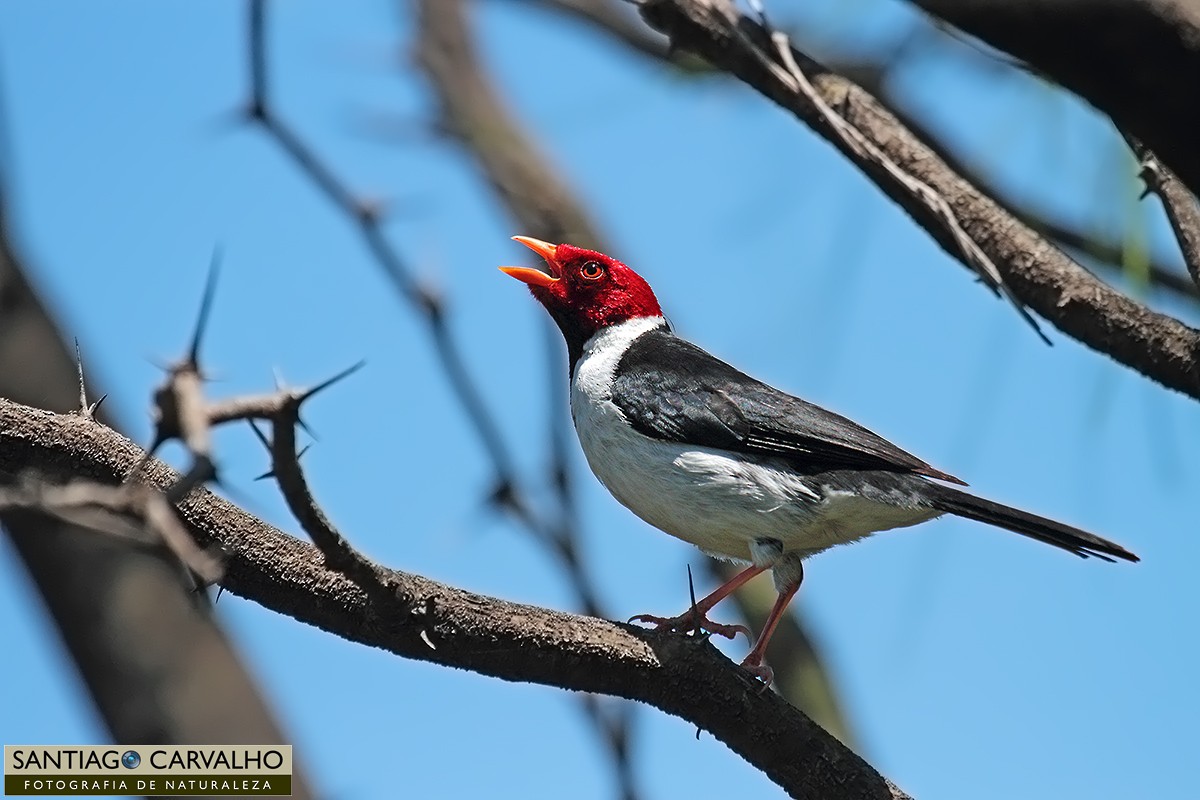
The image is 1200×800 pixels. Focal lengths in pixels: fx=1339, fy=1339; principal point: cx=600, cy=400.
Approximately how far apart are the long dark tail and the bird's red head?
1823mm

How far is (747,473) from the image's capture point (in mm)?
4605

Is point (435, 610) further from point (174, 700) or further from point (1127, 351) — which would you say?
point (1127, 351)

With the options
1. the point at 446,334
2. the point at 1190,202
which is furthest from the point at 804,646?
the point at 446,334

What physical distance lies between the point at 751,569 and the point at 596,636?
145cm

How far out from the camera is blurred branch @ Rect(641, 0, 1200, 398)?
4211 millimetres

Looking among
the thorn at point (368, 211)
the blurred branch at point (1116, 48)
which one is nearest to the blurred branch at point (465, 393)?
the thorn at point (368, 211)

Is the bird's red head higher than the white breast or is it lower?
higher

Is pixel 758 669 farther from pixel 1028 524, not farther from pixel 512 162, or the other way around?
pixel 512 162

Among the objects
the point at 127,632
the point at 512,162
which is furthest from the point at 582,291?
the point at 512,162

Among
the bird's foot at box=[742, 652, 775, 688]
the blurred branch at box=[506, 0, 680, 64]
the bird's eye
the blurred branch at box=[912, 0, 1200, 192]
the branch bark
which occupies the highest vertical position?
the blurred branch at box=[506, 0, 680, 64]

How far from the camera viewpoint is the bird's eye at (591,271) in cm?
580

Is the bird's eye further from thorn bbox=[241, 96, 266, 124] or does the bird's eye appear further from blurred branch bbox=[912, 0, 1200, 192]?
blurred branch bbox=[912, 0, 1200, 192]

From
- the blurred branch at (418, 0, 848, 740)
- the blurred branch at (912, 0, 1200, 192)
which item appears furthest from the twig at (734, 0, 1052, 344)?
the blurred branch at (418, 0, 848, 740)

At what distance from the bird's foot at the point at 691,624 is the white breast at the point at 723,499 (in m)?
0.33
